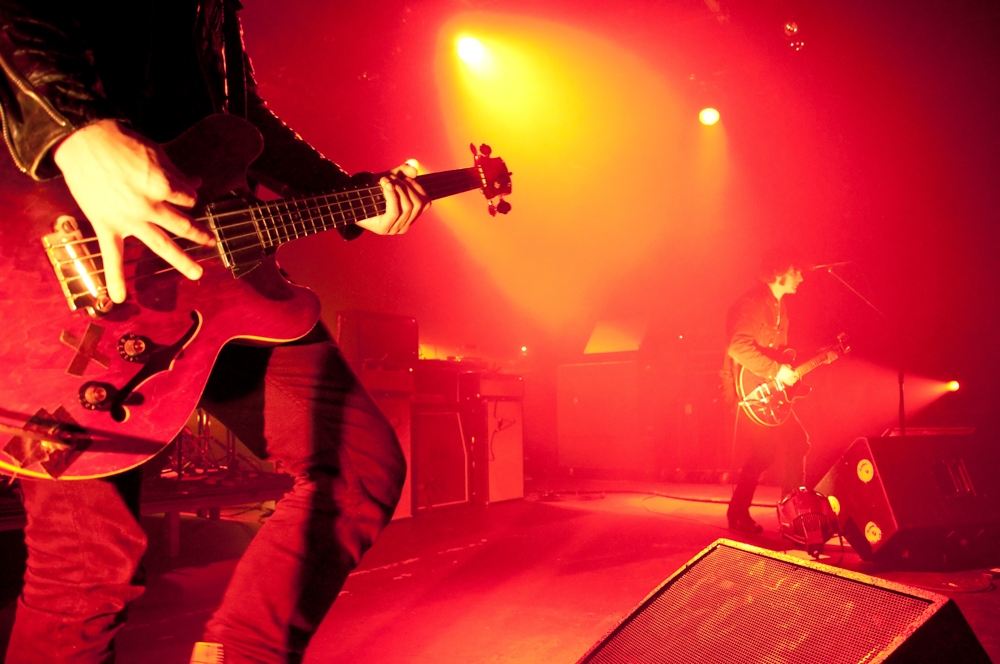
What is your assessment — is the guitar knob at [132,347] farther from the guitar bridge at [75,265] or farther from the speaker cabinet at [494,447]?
the speaker cabinet at [494,447]

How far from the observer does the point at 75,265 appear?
100 cm

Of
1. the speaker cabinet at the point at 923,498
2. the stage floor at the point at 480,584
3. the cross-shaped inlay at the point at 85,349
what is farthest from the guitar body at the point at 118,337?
the speaker cabinet at the point at 923,498

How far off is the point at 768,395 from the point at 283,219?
4013mm

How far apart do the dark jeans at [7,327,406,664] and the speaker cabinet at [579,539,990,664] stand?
70 cm

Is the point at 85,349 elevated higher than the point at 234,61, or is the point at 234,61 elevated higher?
the point at 234,61

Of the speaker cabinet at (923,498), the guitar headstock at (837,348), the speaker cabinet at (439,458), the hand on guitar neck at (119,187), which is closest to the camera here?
the hand on guitar neck at (119,187)

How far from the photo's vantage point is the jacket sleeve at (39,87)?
0.93 metres

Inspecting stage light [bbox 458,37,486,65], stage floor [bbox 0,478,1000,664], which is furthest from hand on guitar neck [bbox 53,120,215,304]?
stage light [bbox 458,37,486,65]

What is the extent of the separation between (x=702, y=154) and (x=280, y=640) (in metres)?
8.66

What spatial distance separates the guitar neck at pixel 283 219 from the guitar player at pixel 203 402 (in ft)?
0.39

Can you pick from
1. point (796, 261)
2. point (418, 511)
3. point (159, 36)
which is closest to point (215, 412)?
point (159, 36)

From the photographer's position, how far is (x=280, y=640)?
1.07 meters

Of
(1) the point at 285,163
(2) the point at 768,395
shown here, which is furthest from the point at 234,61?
(2) the point at 768,395

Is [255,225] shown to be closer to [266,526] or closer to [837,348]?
[266,526]
